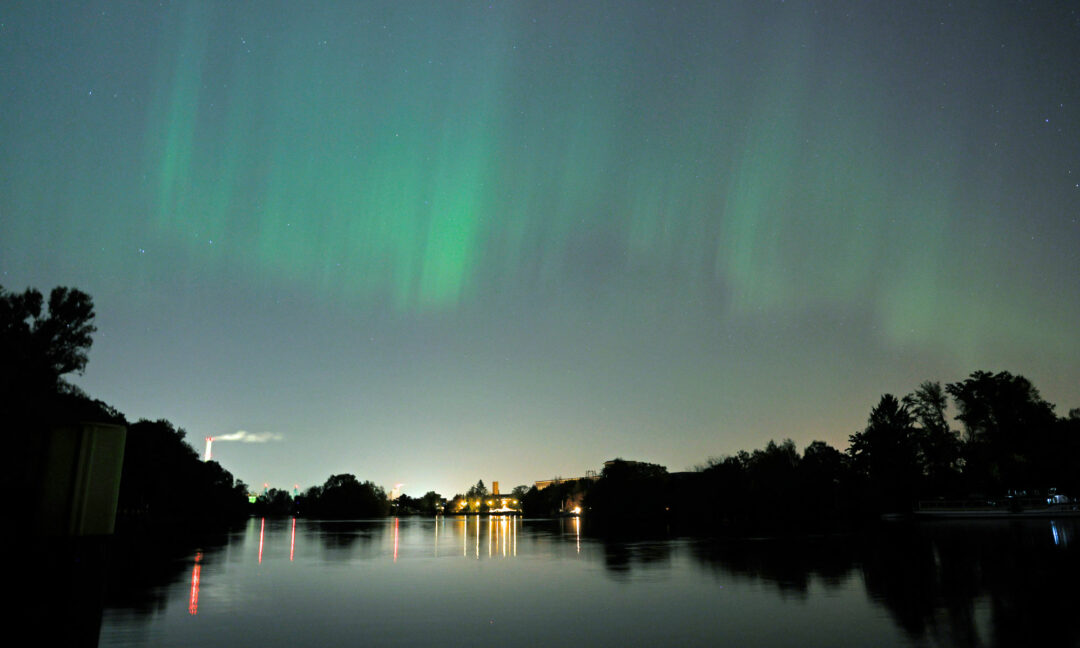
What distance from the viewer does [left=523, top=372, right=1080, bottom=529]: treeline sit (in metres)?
67.4

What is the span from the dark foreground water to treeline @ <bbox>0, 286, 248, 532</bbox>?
5.43 m

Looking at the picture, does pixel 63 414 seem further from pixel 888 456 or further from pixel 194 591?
pixel 888 456

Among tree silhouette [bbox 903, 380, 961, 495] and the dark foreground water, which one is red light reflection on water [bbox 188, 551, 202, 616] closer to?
the dark foreground water

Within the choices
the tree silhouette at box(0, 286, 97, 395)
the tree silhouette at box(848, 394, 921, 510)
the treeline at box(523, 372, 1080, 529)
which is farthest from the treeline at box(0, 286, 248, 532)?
the tree silhouette at box(848, 394, 921, 510)

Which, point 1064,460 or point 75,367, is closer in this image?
point 75,367

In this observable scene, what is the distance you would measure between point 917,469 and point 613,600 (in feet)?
246

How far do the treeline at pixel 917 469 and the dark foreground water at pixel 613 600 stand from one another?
4360cm

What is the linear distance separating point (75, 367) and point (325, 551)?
2099 centimetres

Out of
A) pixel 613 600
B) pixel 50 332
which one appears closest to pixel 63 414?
pixel 613 600

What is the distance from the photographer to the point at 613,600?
655 inches

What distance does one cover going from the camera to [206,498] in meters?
→ 102

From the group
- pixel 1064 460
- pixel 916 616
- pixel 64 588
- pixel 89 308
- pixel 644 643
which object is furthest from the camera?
pixel 1064 460

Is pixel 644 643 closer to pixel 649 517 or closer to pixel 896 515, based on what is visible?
pixel 896 515

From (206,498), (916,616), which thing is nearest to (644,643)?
(916,616)
